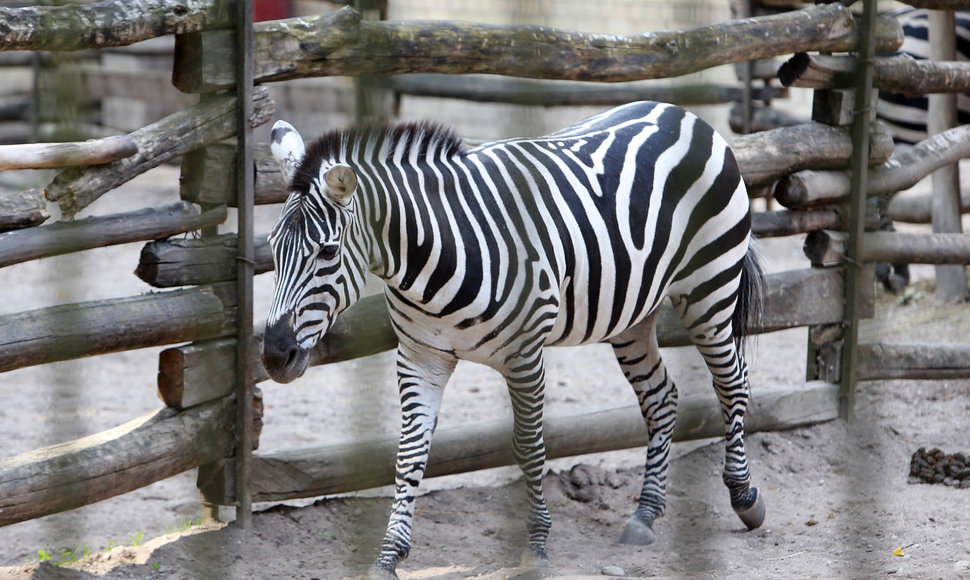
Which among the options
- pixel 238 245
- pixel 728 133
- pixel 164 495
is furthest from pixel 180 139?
pixel 728 133

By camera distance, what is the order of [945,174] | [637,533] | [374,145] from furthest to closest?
[945,174], [637,533], [374,145]

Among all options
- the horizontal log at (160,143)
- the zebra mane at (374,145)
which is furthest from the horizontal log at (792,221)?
the horizontal log at (160,143)

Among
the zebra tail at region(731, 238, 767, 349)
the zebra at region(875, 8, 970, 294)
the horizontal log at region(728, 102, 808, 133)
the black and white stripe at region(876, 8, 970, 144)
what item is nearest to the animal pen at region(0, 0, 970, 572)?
the zebra tail at region(731, 238, 767, 349)

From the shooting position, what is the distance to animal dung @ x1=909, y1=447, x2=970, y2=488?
431 centimetres

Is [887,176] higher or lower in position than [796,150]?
lower

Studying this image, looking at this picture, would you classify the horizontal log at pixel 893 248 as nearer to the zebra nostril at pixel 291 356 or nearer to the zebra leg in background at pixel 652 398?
the zebra leg in background at pixel 652 398

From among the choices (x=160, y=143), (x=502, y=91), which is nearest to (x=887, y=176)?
(x=160, y=143)

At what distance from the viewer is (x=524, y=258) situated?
3289 mm

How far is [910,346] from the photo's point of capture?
201 inches

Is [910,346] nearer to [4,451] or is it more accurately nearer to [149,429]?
[149,429]

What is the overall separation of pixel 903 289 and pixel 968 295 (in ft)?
1.95

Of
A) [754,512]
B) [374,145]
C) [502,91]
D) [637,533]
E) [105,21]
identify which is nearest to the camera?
[105,21]

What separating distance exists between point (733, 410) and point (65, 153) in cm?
269

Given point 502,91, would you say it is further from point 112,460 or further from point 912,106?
point 112,460
